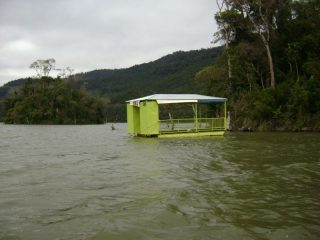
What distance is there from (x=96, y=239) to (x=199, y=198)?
3013mm

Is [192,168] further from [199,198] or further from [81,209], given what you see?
[81,209]

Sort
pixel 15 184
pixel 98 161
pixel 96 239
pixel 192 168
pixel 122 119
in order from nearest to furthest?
pixel 96 239, pixel 15 184, pixel 192 168, pixel 98 161, pixel 122 119

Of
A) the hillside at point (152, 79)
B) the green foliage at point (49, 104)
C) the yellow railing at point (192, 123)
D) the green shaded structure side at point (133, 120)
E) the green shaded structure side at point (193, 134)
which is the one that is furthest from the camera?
the hillside at point (152, 79)

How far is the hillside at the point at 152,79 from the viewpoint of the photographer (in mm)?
89625

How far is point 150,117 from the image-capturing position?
1035 inches

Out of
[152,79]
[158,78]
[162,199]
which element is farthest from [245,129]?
[152,79]

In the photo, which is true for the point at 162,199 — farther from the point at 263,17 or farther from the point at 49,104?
the point at 49,104

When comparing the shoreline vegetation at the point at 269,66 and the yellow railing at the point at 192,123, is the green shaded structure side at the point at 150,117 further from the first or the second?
the shoreline vegetation at the point at 269,66

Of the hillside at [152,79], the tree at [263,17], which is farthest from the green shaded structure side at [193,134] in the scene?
the hillside at [152,79]

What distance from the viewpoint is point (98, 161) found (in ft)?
48.1

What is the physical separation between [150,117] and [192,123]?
5.02 m

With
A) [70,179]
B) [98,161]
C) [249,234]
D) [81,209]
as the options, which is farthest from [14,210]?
[98,161]

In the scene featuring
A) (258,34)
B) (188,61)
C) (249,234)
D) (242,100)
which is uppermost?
(188,61)

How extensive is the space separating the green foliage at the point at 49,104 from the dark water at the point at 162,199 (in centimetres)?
7615
